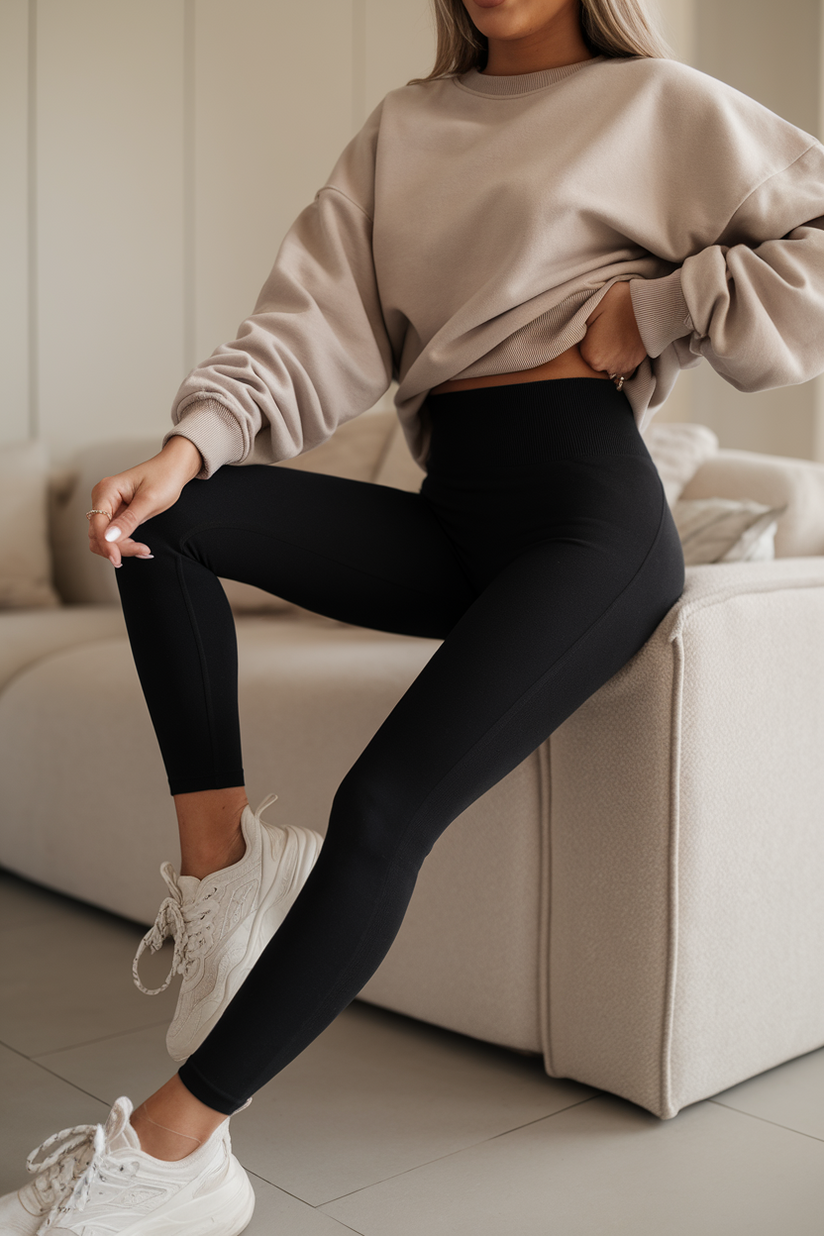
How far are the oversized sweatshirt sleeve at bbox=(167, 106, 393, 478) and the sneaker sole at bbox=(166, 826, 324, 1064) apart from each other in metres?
0.37

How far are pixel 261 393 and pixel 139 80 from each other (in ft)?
8.72

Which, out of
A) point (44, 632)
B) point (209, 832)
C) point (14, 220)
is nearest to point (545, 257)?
point (209, 832)

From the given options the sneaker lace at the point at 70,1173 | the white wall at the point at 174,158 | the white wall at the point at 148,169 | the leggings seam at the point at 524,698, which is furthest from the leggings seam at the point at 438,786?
the white wall at the point at 174,158

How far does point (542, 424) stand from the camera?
1.16 metres

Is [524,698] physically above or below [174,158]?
below

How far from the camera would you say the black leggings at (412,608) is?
923 mm

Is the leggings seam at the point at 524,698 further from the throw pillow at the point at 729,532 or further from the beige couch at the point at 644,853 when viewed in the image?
the throw pillow at the point at 729,532

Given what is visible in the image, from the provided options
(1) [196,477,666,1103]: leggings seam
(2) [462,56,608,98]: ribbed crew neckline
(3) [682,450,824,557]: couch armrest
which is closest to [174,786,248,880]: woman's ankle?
(1) [196,477,666,1103]: leggings seam

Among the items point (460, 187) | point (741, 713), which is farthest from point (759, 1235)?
point (460, 187)

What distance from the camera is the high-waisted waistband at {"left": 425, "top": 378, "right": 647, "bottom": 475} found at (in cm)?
115

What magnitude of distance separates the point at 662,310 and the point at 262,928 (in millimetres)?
708

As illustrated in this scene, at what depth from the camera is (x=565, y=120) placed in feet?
3.98

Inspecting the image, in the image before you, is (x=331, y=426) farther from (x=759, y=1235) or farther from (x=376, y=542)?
(x=759, y=1235)

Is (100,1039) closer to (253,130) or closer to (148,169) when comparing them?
(148,169)
